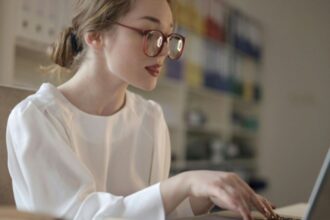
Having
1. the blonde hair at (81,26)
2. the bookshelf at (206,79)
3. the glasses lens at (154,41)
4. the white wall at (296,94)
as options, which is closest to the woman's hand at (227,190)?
the glasses lens at (154,41)

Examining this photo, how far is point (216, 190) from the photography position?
30.3 inches

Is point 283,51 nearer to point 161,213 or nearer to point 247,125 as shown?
point 247,125

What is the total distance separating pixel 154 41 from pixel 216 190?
→ 456mm

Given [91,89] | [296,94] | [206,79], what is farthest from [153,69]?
→ [296,94]

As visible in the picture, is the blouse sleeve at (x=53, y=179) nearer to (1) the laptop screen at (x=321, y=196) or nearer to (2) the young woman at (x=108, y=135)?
(2) the young woman at (x=108, y=135)

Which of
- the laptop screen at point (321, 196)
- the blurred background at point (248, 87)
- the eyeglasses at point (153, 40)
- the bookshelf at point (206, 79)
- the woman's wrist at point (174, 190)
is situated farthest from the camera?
the blurred background at point (248, 87)

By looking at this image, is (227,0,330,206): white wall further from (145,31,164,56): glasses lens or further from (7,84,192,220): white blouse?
(145,31,164,56): glasses lens

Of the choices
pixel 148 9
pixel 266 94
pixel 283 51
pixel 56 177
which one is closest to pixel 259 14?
pixel 283 51

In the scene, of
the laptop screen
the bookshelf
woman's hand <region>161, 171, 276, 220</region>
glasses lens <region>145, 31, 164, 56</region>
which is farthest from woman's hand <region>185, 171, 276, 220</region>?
the bookshelf

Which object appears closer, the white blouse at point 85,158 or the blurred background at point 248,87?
the white blouse at point 85,158

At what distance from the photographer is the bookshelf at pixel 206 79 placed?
2.35 m

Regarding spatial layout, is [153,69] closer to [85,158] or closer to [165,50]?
[165,50]

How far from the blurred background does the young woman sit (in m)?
1.14

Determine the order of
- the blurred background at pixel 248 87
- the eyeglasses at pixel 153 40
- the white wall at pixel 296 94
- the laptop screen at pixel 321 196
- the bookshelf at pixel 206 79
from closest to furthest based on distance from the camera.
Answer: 1. the laptop screen at pixel 321 196
2. the eyeglasses at pixel 153 40
3. the bookshelf at pixel 206 79
4. the blurred background at pixel 248 87
5. the white wall at pixel 296 94
